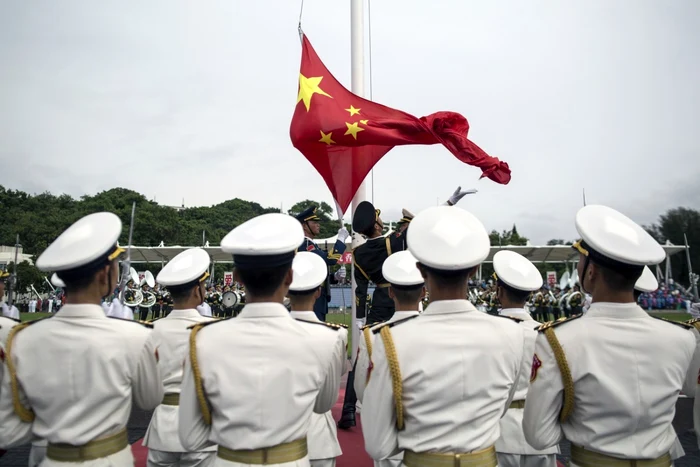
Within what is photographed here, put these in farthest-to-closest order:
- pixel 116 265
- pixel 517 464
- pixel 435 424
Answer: pixel 517 464, pixel 116 265, pixel 435 424

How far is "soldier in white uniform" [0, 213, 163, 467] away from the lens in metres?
2.16

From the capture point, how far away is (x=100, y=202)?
5028 centimetres

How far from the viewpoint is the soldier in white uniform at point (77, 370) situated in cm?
216

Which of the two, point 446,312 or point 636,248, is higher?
point 636,248

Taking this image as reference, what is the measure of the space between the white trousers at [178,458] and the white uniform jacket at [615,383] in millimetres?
1980

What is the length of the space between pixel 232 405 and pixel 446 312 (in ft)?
3.02

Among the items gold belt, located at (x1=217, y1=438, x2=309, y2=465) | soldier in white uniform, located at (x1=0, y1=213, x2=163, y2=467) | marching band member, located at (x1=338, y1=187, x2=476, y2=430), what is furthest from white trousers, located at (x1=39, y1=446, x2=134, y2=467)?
marching band member, located at (x1=338, y1=187, x2=476, y2=430)

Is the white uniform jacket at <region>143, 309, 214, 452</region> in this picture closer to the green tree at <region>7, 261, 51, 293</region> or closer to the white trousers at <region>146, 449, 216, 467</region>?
the white trousers at <region>146, 449, 216, 467</region>

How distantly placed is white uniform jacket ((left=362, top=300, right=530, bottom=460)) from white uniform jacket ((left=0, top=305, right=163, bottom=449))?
1066 millimetres

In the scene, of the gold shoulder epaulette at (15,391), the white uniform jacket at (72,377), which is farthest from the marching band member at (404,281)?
the gold shoulder epaulette at (15,391)

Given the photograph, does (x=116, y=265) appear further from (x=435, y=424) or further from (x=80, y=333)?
(x=435, y=424)


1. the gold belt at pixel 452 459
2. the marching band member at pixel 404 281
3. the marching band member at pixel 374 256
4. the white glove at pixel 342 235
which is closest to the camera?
the gold belt at pixel 452 459

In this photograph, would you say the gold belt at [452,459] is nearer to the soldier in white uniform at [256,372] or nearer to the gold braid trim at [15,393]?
the soldier in white uniform at [256,372]

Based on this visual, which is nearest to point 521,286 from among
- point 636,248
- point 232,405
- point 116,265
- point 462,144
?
point 636,248
